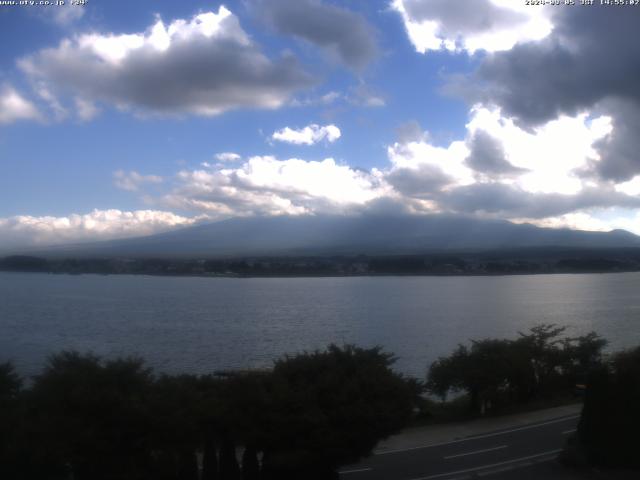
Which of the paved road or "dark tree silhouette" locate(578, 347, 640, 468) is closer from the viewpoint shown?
"dark tree silhouette" locate(578, 347, 640, 468)

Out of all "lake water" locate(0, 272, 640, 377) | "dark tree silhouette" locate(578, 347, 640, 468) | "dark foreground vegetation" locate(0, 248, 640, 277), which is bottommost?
"lake water" locate(0, 272, 640, 377)

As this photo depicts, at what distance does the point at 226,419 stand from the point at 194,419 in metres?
0.56

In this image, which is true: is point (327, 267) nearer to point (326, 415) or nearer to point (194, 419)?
point (326, 415)

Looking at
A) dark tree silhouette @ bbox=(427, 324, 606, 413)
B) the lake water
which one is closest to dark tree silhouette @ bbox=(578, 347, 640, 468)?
dark tree silhouette @ bbox=(427, 324, 606, 413)

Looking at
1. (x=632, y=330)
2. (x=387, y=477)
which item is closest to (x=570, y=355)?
(x=387, y=477)

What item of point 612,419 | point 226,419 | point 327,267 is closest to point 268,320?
point 612,419

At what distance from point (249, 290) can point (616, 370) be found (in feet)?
169

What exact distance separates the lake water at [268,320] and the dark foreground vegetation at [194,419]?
1311 centimetres

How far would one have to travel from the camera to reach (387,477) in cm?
931

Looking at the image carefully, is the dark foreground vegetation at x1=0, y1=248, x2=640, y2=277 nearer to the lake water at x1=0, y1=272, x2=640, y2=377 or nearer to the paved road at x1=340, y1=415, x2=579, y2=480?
the lake water at x1=0, y1=272, x2=640, y2=377

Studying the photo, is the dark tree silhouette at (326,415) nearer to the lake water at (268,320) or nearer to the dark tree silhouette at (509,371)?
the dark tree silhouette at (509,371)

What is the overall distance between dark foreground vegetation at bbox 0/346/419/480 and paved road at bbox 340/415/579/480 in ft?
4.18

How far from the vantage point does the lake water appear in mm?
25172

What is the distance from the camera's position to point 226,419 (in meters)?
8.10
